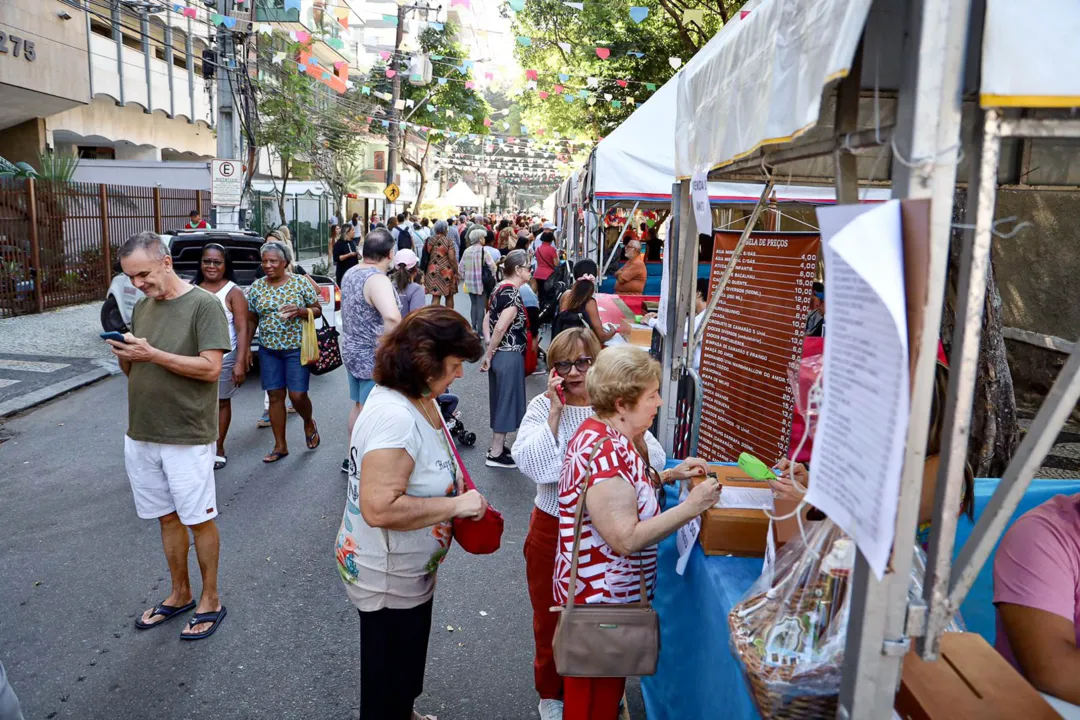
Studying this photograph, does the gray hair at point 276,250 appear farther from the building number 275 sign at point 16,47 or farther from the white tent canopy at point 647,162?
the building number 275 sign at point 16,47

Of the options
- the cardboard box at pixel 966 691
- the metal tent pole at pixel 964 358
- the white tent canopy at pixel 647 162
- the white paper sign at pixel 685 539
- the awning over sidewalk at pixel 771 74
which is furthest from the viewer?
the white tent canopy at pixel 647 162

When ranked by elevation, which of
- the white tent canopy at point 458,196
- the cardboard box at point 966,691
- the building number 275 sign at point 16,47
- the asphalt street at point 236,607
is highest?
the building number 275 sign at point 16,47

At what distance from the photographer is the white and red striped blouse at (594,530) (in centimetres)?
259

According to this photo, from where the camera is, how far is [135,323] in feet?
12.9

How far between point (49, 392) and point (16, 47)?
11.5 meters

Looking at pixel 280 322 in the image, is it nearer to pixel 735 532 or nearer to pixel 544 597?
pixel 544 597

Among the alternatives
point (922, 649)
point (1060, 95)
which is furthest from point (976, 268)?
point (922, 649)

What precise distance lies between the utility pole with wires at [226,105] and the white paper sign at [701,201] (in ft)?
41.2

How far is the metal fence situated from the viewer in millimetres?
13297

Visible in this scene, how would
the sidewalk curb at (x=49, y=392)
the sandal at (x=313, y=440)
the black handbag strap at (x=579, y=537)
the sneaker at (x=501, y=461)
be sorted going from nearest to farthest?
the black handbag strap at (x=579, y=537)
the sneaker at (x=501, y=461)
the sandal at (x=313, y=440)
the sidewalk curb at (x=49, y=392)

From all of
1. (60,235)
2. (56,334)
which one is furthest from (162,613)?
(60,235)

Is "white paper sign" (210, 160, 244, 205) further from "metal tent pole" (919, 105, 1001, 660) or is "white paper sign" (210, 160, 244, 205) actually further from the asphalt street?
"metal tent pole" (919, 105, 1001, 660)

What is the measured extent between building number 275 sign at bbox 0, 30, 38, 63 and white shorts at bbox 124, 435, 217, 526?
53.3 feet

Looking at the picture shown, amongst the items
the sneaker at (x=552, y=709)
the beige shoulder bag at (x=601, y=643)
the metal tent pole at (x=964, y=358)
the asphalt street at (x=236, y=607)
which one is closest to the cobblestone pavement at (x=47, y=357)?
the asphalt street at (x=236, y=607)
